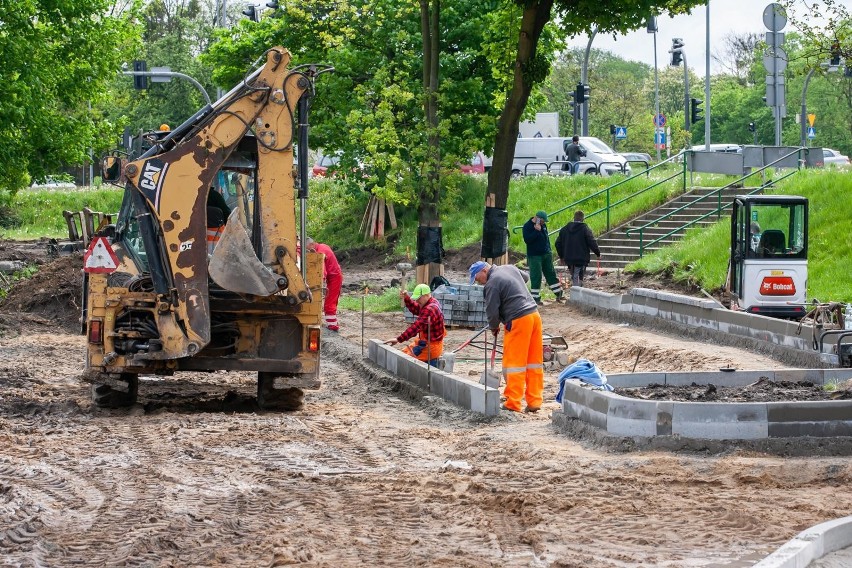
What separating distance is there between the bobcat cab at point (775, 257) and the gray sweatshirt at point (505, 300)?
25.6ft

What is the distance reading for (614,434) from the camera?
11.3 m

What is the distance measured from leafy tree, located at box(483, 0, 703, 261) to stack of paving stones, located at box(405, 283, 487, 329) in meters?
1.91

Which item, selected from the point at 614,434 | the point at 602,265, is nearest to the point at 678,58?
the point at 602,265

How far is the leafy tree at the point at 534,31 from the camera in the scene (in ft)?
79.2

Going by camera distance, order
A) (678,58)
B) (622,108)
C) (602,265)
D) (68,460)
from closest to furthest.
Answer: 1. (68,460)
2. (602,265)
3. (678,58)
4. (622,108)

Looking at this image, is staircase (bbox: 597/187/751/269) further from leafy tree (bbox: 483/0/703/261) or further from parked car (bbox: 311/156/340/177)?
parked car (bbox: 311/156/340/177)

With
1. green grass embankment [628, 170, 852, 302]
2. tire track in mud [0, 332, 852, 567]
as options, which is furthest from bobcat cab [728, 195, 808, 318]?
tire track in mud [0, 332, 852, 567]

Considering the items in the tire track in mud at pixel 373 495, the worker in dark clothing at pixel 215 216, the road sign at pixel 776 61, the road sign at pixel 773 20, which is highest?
the road sign at pixel 773 20

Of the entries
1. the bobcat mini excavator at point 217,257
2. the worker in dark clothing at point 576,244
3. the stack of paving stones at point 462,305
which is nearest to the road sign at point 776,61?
the worker in dark clothing at point 576,244

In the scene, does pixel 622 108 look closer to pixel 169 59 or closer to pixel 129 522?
pixel 169 59

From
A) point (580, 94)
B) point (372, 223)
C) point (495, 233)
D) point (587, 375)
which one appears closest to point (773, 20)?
point (495, 233)

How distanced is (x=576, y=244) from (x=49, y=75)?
1135cm

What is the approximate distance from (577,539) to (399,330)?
15225 millimetres

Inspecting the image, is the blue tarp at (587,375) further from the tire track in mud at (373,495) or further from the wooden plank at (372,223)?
the wooden plank at (372,223)
